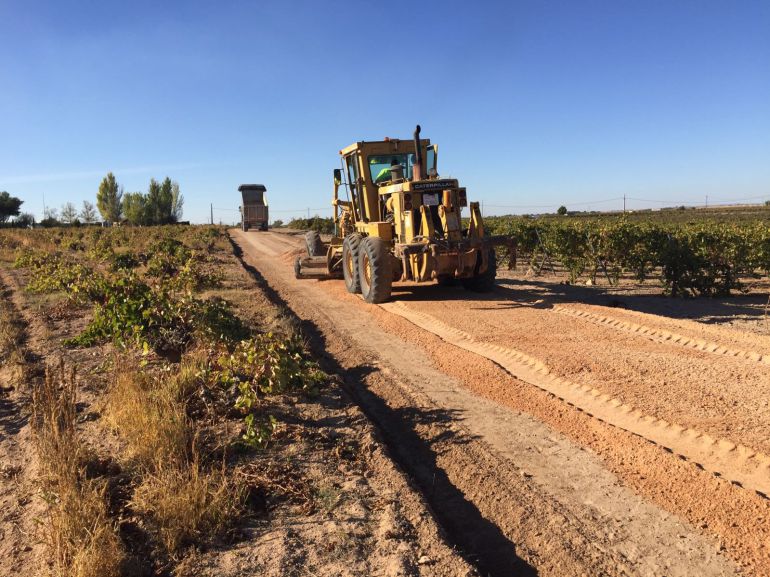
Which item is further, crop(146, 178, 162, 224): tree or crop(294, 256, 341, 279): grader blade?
crop(146, 178, 162, 224): tree

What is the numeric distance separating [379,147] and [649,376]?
7998 mm

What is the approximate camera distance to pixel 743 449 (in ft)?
14.3

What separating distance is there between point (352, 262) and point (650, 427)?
8.05 m

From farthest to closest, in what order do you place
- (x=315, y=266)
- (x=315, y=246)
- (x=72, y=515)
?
(x=315, y=246) < (x=315, y=266) < (x=72, y=515)

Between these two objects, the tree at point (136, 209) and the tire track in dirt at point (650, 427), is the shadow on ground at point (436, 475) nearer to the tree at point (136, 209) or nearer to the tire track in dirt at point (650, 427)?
the tire track in dirt at point (650, 427)

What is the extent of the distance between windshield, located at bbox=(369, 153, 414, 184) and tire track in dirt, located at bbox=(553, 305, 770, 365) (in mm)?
4835

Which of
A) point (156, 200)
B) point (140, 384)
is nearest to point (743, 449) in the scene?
point (140, 384)

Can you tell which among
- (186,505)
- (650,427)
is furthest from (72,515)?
(650,427)

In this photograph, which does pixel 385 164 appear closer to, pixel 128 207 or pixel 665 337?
pixel 665 337

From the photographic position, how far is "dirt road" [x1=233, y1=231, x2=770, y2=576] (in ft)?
11.0

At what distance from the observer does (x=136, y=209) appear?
74.6m

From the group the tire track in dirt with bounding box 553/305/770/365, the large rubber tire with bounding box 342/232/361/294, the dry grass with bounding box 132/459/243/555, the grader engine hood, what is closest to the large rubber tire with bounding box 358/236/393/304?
the large rubber tire with bounding box 342/232/361/294

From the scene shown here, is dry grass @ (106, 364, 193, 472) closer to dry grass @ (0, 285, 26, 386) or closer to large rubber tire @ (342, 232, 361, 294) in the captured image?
dry grass @ (0, 285, 26, 386)

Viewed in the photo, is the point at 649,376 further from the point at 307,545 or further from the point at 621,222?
the point at 621,222
